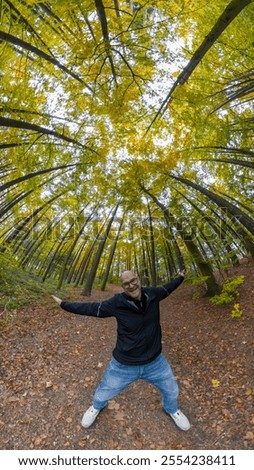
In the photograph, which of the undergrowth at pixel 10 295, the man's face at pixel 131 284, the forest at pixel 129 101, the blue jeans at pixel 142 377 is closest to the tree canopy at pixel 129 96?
the forest at pixel 129 101

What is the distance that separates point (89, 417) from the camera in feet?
12.3

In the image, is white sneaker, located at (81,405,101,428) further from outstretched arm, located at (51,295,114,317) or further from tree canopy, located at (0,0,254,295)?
tree canopy, located at (0,0,254,295)

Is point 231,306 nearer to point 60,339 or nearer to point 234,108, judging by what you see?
point 60,339

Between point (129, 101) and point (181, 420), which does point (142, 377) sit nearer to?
point (181, 420)

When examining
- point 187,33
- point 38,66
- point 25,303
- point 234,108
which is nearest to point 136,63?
point 187,33

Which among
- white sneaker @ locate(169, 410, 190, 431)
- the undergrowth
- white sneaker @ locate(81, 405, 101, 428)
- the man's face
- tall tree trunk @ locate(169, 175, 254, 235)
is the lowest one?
white sneaker @ locate(81, 405, 101, 428)

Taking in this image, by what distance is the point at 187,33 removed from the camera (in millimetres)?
4980

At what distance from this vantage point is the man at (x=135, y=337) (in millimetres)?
3383

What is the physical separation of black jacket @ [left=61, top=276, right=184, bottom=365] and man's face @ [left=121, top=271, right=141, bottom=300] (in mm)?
125

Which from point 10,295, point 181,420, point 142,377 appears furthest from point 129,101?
point 10,295

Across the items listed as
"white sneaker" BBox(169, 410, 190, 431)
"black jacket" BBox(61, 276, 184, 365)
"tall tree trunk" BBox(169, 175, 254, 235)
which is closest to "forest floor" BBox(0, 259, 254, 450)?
"white sneaker" BBox(169, 410, 190, 431)

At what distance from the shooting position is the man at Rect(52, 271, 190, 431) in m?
3.38

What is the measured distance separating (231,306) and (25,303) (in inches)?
246

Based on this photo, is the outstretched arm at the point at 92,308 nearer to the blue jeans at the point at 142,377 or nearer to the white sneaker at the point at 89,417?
the blue jeans at the point at 142,377
